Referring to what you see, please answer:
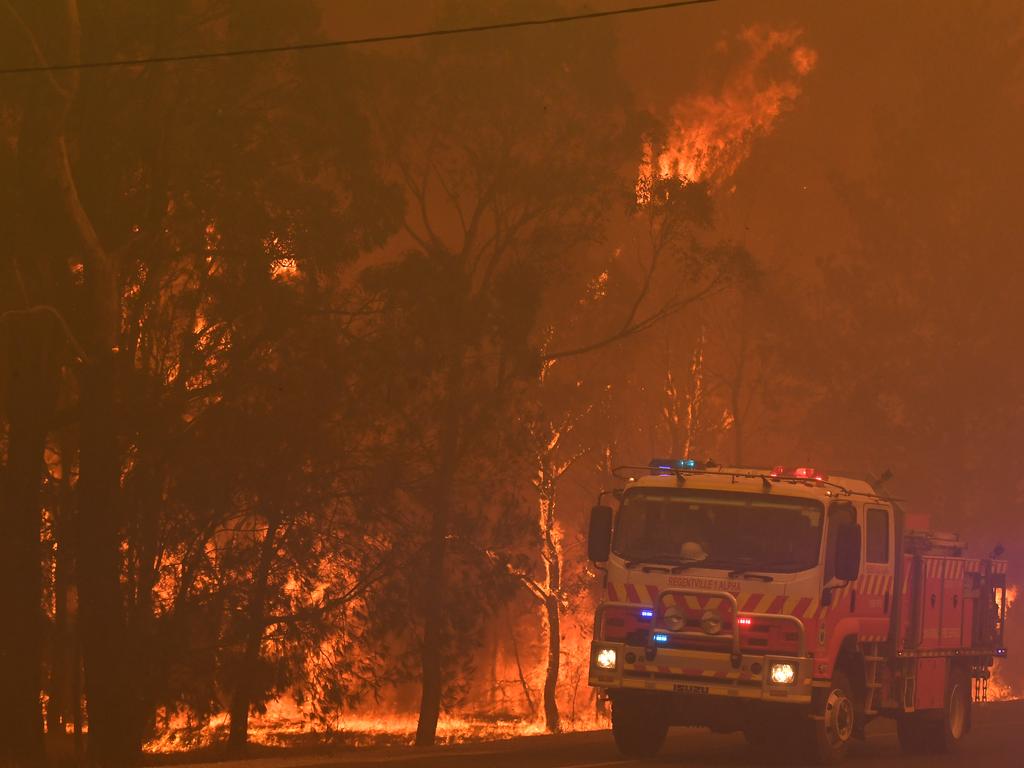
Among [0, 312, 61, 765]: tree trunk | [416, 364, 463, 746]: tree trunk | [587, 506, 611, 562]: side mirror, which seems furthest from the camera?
[416, 364, 463, 746]: tree trunk

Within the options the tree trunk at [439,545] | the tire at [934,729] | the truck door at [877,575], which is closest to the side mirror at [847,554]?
the truck door at [877,575]

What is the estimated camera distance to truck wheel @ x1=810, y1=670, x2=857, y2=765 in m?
17.0

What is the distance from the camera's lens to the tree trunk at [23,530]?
2552 cm

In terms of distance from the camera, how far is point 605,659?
1702 centimetres

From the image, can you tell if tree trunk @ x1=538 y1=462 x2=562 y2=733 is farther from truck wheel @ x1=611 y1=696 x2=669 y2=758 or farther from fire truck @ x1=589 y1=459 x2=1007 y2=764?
fire truck @ x1=589 y1=459 x2=1007 y2=764

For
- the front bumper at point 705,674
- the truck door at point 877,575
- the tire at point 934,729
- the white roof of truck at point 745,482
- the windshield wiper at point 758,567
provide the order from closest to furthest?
the front bumper at point 705,674
the windshield wiper at point 758,567
the white roof of truck at point 745,482
the truck door at point 877,575
the tire at point 934,729

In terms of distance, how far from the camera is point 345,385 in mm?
29812

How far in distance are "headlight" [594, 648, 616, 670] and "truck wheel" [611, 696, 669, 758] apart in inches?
21.6

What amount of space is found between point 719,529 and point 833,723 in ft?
7.49

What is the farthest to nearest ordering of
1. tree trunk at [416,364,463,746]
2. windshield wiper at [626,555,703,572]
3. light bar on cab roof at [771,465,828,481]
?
tree trunk at [416,364,463,746]
light bar on cab roof at [771,465,828,481]
windshield wiper at [626,555,703,572]

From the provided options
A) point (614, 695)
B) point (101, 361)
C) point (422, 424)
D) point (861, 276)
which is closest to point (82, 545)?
point (101, 361)

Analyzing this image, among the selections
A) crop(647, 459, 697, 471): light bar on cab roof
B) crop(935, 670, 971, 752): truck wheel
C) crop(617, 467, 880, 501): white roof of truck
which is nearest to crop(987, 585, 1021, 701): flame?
crop(935, 670, 971, 752): truck wheel

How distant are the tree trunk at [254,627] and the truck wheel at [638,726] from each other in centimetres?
1150

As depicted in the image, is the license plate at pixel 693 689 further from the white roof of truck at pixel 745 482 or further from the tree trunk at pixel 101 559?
the tree trunk at pixel 101 559
